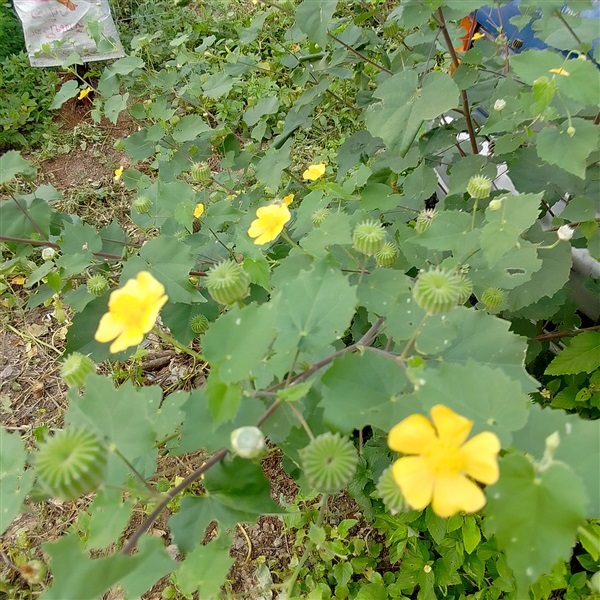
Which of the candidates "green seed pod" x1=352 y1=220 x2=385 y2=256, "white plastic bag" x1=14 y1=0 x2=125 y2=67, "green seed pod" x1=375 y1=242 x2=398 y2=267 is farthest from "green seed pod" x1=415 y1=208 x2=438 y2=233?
"white plastic bag" x1=14 y1=0 x2=125 y2=67

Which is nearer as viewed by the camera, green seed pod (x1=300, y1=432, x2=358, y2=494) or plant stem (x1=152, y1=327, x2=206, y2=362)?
A: green seed pod (x1=300, y1=432, x2=358, y2=494)

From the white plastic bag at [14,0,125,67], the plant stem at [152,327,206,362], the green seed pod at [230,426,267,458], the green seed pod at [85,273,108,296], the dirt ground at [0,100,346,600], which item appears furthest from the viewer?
the white plastic bag at [14,0,125,67]

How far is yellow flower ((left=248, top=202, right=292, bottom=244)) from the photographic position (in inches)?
55.2

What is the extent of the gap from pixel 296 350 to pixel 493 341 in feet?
1.30

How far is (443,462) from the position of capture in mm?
750

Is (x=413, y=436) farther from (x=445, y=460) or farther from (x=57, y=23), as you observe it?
(x=57, y=23)

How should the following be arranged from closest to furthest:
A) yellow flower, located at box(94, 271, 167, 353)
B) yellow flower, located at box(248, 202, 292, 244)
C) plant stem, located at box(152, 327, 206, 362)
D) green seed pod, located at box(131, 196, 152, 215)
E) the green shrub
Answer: yellow flower, located at box(94, 271, 167, 353)
plant stem, located at box(152, 327, 206, 362)
yellow flower, located at box(248, 202, 292, 244)
green seed pod, located at box(131, 196, 152, 215)
the green shrub

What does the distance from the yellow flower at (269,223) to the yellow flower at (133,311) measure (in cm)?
48

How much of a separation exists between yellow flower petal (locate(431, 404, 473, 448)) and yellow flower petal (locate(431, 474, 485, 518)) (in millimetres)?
52

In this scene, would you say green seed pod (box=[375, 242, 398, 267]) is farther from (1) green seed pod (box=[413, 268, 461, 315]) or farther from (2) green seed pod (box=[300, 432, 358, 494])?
(2) green seed pod (box=[300, 432, 358, 494])

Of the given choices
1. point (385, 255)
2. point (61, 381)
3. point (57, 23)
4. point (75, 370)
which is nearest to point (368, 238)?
point (385, 255)

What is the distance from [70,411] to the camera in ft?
3.12

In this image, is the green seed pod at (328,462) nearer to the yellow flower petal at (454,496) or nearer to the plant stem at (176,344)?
the yellow flower petal at (454,496)

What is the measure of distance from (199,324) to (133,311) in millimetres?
652
